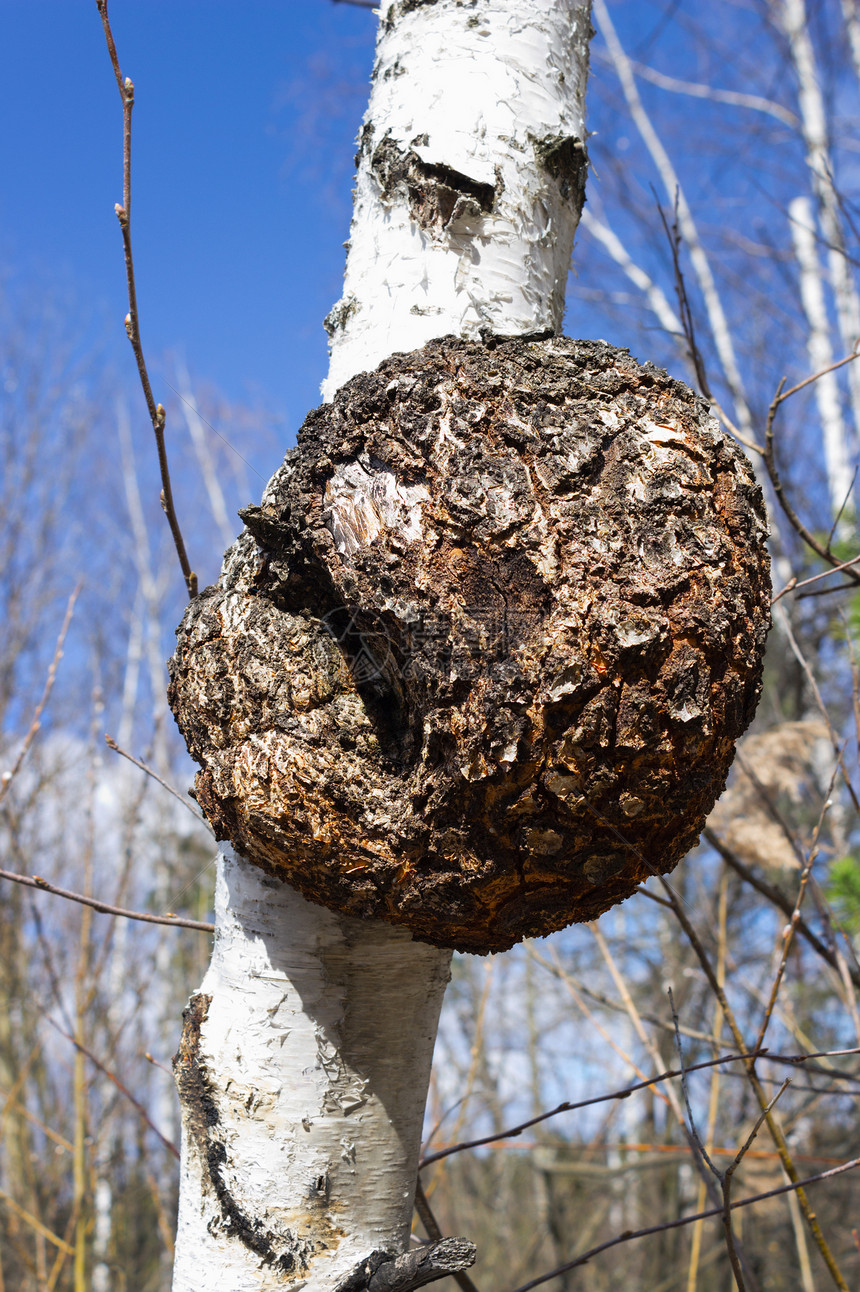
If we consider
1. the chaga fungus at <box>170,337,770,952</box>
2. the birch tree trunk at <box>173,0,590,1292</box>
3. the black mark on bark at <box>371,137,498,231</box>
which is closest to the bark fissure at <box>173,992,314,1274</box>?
the birch tree trunk at <box>173,0,590,1292</box>

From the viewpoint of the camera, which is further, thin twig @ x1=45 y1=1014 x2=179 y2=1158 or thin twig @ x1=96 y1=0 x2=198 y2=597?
thin twig @ x1=45 y1=1014 x2=179 y2=1158

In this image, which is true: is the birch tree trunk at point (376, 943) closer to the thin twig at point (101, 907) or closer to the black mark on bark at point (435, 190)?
the black mark on bark at point (435, 190)

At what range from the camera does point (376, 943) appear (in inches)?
41.7

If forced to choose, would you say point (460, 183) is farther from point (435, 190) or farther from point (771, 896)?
point (771, 896)

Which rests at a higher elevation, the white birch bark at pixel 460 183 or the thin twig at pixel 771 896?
the white birch bark at pixel 460 183

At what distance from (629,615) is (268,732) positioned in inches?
16.3

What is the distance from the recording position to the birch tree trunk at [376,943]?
1.02 metres

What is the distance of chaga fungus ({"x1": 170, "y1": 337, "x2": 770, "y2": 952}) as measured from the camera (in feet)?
2.85

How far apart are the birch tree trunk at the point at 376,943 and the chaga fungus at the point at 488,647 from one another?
0.12 metres

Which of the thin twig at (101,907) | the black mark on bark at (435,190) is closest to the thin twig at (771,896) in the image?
the thin twig at (101,907)

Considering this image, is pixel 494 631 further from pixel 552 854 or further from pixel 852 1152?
pixel 852 1152

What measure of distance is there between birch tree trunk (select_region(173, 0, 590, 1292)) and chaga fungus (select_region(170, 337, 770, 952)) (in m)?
0.12

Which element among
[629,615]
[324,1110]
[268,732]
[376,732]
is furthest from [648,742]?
[324,1110]

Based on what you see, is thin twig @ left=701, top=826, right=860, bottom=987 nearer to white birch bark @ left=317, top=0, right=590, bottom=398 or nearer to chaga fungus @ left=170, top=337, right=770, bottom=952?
chaga fungus @ left=170, top=337, right=770, bottom=952
